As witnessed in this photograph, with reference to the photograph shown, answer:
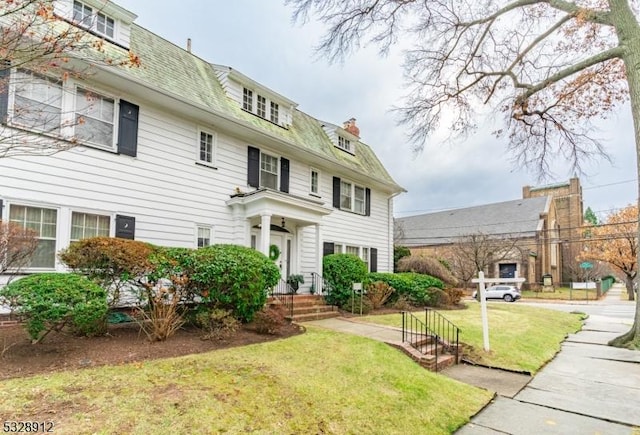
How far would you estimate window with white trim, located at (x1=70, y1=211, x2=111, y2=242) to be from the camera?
7.75 meters

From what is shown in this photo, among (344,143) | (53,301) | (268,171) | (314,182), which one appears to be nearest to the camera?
(53,301)

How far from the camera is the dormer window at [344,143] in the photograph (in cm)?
1656

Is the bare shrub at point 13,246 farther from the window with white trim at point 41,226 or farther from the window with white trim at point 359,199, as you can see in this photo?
the window with white trim at point 359,199

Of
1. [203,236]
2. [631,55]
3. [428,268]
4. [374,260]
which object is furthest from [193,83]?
[428,268]

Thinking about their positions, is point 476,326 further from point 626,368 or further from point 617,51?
point 617,51

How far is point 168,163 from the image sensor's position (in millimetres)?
9445

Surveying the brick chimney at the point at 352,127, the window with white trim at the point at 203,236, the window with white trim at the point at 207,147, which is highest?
the brick chimney at the point at 352,127

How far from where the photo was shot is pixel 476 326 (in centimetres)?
1026

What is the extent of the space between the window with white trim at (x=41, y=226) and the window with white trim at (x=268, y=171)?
594 centimetres

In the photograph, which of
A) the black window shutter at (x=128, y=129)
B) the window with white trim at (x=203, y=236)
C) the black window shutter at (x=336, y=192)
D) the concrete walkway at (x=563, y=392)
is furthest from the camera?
the black window shutter at (x=336, y=192)

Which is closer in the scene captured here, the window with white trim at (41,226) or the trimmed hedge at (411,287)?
the window with white trim at (41,226)

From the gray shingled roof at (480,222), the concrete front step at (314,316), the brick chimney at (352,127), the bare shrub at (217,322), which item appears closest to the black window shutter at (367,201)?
the brick chimney at (352,127)

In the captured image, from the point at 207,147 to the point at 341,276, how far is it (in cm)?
611

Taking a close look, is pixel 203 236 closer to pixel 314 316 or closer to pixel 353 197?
pixel 314 316
